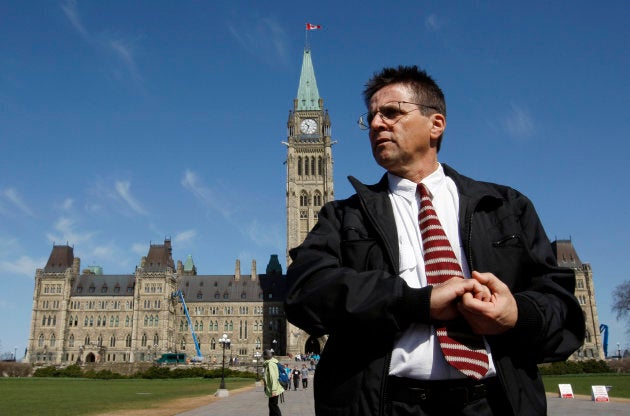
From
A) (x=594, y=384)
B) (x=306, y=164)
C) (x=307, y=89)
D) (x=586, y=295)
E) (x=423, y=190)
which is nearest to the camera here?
(x=423, y=190)

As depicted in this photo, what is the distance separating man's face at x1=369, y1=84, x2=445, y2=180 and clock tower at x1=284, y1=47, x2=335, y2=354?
265 ft

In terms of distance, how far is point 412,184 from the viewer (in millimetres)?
2877

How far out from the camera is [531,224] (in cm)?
276

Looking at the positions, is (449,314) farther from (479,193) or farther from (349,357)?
(479,193)

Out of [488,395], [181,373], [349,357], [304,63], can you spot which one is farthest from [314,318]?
[304,63]

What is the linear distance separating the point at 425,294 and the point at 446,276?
24 cm

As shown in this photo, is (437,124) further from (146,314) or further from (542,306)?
(146,314)

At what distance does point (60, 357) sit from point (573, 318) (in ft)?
308

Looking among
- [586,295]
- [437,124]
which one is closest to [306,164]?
[586,295]

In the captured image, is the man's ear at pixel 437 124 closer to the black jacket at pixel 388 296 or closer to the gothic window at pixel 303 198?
the black jacket at pixel 388 296

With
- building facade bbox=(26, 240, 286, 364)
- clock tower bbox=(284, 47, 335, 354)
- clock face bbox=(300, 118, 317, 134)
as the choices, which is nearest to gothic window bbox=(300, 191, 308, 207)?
clock tower bbox=(284, 47, 335, 354)

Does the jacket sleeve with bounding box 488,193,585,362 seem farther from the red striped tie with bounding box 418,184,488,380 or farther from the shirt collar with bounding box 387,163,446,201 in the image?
the shirt collar with bounding box 387,163,446,201

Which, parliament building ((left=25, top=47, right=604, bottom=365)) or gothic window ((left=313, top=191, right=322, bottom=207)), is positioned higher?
gothic window ((left=313, top=191, right=322, bottom=207))

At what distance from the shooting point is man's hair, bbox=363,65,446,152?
2.98 meters
